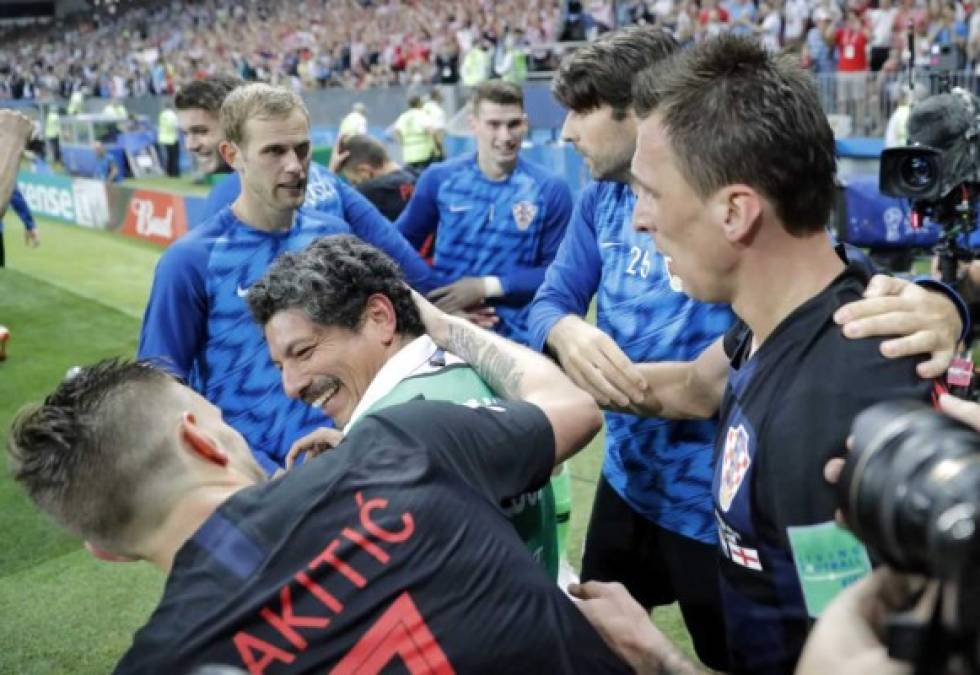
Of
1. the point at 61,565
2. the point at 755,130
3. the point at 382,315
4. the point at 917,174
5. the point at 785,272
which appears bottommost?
the point at 61,565

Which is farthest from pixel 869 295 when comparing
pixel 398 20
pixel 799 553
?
pixel 398 20

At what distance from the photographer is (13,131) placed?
3000 mm

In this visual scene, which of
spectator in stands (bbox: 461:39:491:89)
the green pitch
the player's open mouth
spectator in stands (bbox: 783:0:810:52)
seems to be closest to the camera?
the player's open mouth

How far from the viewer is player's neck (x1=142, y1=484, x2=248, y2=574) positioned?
5.37 ft

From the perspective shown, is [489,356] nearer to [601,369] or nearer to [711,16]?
[601,369]

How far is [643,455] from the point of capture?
2895mm

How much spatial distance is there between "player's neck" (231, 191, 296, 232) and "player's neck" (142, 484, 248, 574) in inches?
78.6

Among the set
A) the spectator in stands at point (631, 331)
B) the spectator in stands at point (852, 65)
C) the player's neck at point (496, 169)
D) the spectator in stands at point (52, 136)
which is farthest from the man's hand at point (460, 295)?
the spectator in stands at point (52, 136)

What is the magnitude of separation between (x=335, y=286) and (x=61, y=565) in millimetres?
3479

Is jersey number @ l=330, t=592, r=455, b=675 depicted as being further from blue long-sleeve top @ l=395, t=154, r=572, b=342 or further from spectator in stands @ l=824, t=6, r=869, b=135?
spectator in stands @ l=824, t=6, r=869, b=135

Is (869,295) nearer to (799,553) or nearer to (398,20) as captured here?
(799,553)

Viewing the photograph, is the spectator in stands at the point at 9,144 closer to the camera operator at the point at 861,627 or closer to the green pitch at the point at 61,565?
the green pitch at the point at 61,565

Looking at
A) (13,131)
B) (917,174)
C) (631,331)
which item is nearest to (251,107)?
(13,131)

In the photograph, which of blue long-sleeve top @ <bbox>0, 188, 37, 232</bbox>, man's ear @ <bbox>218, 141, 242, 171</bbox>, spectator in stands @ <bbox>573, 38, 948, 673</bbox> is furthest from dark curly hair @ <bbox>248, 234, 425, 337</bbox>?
blue long-sleeve top @ <bbox>0, 188, 37, 232</bbox>
